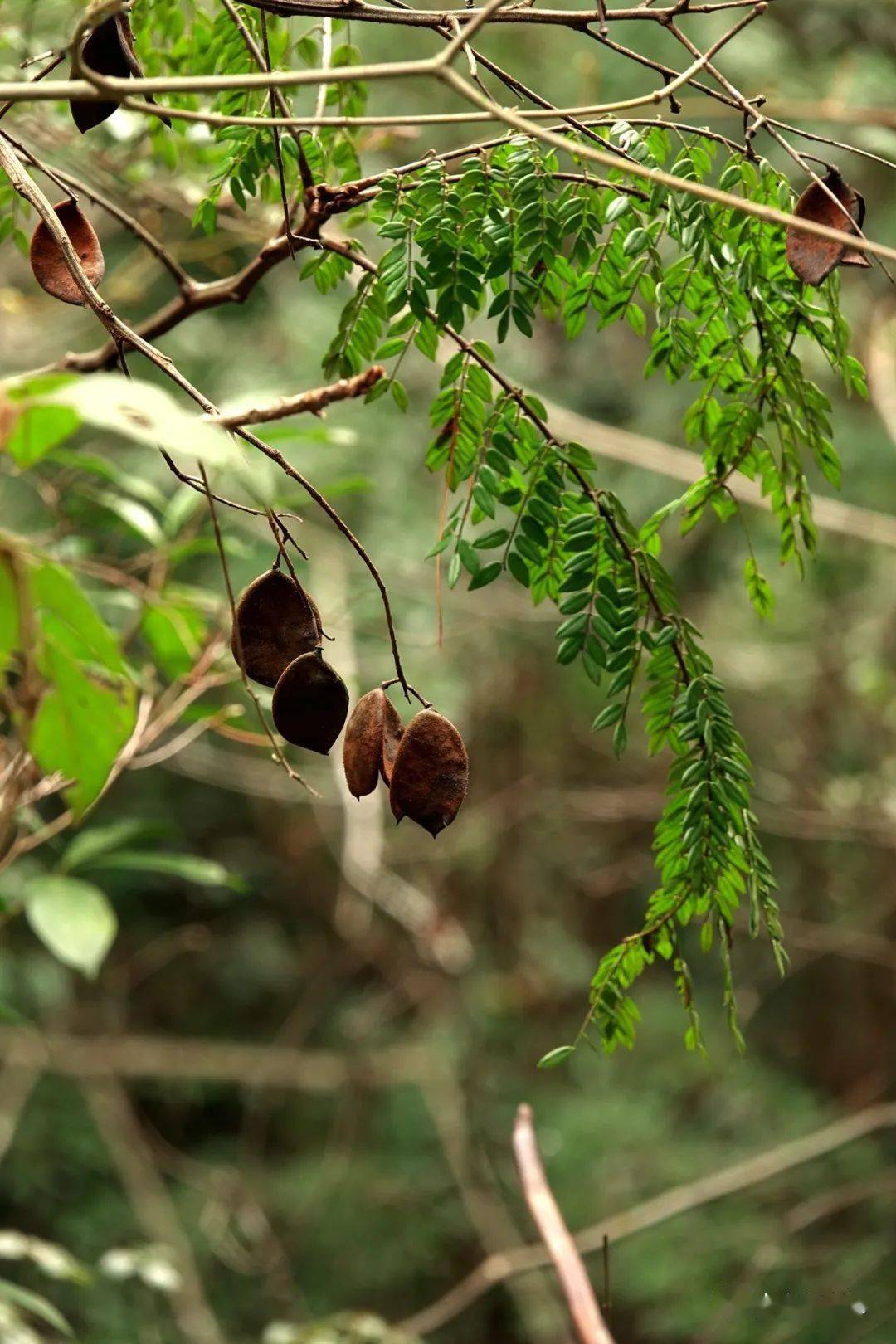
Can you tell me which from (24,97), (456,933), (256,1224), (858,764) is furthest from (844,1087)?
(24,97)

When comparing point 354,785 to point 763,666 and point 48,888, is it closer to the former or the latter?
point 48,888

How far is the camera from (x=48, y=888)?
4.71 feet

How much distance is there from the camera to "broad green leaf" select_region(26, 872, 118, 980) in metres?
1.34

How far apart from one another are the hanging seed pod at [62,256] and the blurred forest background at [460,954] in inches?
84.5

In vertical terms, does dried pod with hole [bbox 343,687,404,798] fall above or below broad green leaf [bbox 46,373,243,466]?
above

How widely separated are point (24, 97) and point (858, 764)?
3431mm

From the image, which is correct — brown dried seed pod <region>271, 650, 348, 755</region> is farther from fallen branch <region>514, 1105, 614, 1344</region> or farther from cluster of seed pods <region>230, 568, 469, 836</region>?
fallen branch <region>514, 1105, 614, 1344</region>

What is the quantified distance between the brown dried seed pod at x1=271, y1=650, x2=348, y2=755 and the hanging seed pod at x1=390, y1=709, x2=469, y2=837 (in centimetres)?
4

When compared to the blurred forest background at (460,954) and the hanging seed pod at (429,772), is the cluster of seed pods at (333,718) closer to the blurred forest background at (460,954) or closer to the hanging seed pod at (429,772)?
the hanging seed pod at (429,772)

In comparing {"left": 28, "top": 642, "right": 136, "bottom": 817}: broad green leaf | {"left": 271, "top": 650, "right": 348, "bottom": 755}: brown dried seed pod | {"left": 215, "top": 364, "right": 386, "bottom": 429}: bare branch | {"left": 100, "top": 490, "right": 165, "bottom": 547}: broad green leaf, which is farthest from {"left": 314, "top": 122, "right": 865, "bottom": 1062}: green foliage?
{"left": 100, "top": 490, "right": 165, "bottom": 547}: broad green leaf

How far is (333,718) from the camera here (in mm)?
717

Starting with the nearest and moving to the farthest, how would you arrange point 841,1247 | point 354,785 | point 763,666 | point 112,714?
1. point 112,714
2. point 354,785
3. point 841,1247
4. point 763,666

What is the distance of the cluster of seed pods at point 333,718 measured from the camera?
706 mm

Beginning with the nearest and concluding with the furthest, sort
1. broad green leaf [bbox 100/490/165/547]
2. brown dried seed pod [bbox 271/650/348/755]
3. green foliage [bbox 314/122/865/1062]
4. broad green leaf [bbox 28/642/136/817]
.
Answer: broad green leaf [bbox 28/642/136/817], brown dried seed pod [bbox 271/650/348/755], green foliage [bbox 314/122/865/1062], broad green leaf [bbox 100/490/165/547]
